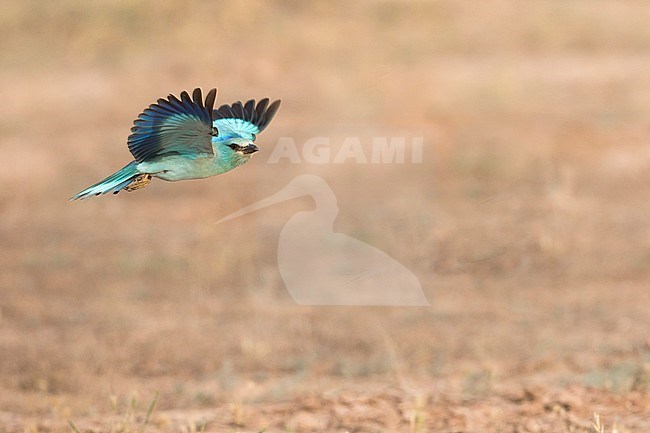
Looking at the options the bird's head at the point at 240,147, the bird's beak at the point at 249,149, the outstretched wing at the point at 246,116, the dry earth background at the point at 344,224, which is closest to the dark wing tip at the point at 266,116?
the outstretched wing at the point at 246,116

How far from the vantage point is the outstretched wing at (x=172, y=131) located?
8.89 feet

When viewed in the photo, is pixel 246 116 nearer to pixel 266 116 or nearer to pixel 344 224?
pixel 266 116

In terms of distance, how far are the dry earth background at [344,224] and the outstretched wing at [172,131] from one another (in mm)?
2071

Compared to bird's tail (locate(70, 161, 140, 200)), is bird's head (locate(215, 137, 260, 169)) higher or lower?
higher

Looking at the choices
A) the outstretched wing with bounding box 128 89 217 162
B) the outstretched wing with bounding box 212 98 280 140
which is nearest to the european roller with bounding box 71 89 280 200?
the outstretched wing with bounding box 128 89 217 162

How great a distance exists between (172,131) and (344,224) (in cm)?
755

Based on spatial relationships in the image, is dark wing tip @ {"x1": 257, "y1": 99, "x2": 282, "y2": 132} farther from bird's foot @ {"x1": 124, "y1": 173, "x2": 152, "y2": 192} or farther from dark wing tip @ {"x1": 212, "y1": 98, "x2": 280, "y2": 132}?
bird's foot @ {"x1": 124, "y1": 173, "x2": 152, "y2": 192}

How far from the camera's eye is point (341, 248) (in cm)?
973

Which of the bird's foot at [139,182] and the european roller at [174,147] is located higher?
the european roller at [174,147]

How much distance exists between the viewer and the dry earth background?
19.9 ft

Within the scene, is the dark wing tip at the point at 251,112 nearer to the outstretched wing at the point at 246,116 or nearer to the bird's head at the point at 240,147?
the outstretched wing at the point at 246,116

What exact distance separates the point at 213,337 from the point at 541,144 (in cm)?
558

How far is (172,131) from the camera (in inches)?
107

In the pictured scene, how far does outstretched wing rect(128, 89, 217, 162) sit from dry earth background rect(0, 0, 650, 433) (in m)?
2.07
